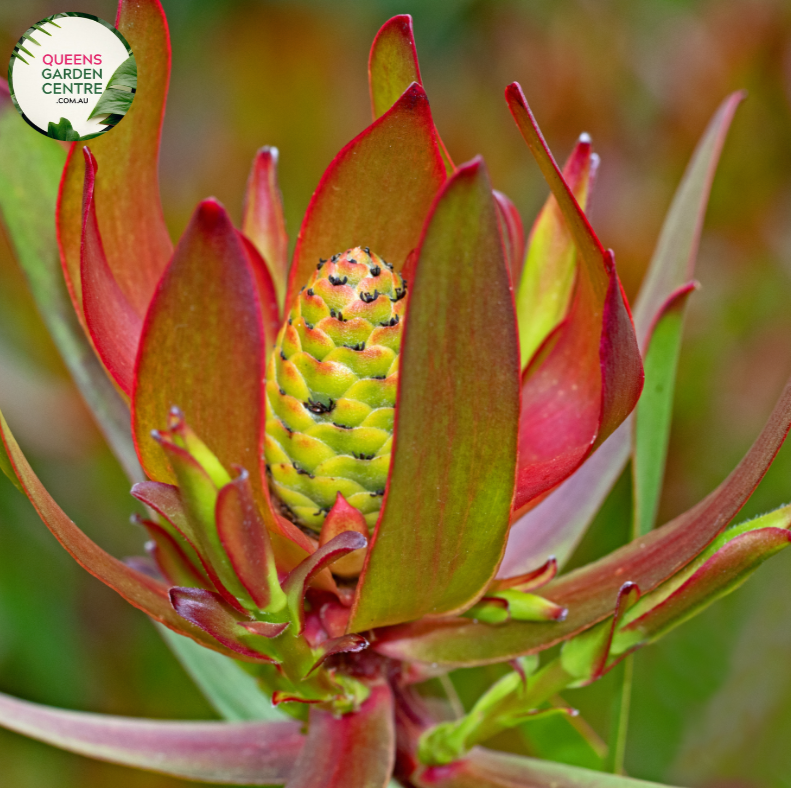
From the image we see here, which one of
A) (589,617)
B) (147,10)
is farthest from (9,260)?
(589,617)

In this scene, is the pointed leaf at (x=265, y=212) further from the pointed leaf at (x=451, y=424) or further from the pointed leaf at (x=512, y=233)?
the pointed leaf at (x=451, y=424)

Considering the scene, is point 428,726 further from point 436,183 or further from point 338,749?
point 436,183

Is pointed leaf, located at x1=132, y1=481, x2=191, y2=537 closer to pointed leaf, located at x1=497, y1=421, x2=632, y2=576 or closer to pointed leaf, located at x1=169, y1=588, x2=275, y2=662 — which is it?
pointed leaf, located at x1=169, y1=588, x2=275, y2=662

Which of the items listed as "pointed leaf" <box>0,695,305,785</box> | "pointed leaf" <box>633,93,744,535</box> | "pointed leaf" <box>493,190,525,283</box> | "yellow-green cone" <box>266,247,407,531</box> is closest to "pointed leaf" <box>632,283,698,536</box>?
"pointed leaf" <box>633,93,744,535</box>

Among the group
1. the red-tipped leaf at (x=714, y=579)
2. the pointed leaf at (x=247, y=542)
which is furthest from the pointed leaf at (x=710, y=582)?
the pointed leaf at (x=247, y=542)

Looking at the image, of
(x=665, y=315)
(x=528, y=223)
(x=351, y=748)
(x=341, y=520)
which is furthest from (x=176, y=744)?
(x=528, y=223)

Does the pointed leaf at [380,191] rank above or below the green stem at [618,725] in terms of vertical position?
above
